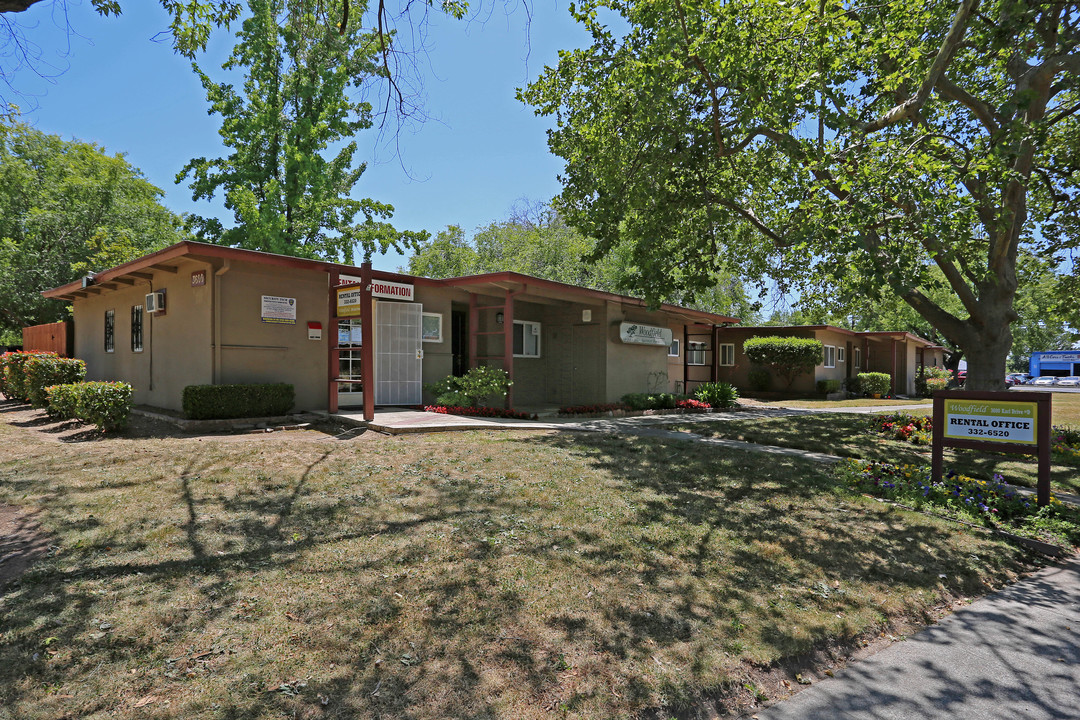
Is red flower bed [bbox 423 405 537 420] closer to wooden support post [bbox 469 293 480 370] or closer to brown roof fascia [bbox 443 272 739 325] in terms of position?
wooden support post [bbox 469 293 480 370]

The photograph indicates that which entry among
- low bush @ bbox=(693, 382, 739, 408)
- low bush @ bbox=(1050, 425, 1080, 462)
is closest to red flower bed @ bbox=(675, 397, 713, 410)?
low bush @ bbox=(693, 382, 739, 408)

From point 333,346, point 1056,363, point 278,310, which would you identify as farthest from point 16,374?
point 1056,363

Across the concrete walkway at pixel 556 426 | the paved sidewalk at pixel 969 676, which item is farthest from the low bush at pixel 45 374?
the paved sidewalk at pixel 969 676

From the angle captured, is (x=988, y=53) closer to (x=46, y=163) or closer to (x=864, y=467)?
(x=864, y=467)

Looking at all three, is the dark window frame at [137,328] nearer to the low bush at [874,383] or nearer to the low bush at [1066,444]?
the low bush at [1066,444]

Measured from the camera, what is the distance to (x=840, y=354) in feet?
87.9

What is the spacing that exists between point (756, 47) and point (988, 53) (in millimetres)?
4307

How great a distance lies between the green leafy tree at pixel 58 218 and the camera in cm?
2047

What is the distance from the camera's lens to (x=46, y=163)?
24.5 m

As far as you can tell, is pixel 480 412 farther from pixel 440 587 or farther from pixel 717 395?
pixel 717 395

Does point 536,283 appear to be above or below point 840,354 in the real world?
above

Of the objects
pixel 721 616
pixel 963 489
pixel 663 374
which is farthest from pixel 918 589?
pixel 663 374

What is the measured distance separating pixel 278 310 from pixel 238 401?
1.94m

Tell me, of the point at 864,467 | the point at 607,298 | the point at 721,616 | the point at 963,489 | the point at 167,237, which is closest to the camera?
the point at 721,616
